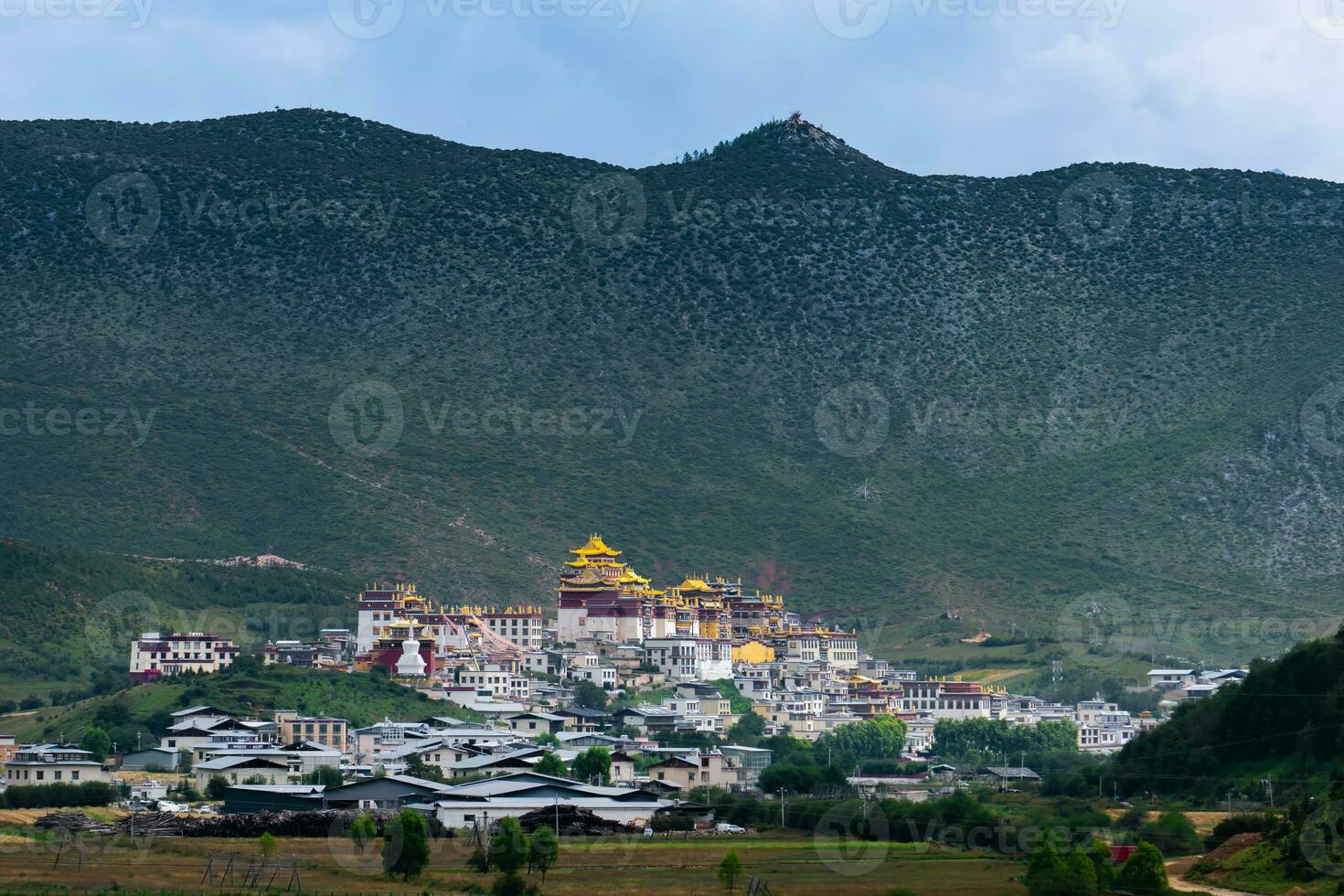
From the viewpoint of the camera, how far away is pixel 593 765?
94375 mm

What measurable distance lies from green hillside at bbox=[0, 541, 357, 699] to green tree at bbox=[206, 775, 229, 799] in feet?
96.9

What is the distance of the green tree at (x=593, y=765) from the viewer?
92.9m

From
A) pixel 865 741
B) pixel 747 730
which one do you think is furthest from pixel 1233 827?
pixel 747 730

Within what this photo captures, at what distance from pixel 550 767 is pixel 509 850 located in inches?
1100

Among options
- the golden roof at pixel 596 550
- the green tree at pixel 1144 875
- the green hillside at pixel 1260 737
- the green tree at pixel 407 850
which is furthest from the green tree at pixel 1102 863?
the golden roof at pixel 596 550

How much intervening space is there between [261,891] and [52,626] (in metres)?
71.6

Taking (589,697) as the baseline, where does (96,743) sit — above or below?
below

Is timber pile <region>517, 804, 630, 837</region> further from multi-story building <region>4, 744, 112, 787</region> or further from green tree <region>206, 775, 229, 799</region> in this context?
multi-story building <region>4, 744, 112, 787</region>

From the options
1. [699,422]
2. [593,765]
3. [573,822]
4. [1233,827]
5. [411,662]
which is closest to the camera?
[1233,827]

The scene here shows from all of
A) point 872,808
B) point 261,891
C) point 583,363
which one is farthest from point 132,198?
point 261,891

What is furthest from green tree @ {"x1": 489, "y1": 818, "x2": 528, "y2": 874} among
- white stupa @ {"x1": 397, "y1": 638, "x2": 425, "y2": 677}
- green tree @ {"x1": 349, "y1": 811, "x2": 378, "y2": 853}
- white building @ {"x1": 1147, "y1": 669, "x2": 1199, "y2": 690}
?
white building @ {"x1": 1147, "y1": 669, "x2": 1199, "y2": 690}

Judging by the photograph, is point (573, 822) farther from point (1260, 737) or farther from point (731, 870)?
point (1260, 737)

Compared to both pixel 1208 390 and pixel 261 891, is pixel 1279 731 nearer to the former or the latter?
pixel 261 891

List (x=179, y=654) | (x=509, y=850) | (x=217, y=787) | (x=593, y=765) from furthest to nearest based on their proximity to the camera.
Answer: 1. (x=179, y=654)
2. (x=593, y=765)
3. (x=217, y=787)
4. (x=509, y=850)
